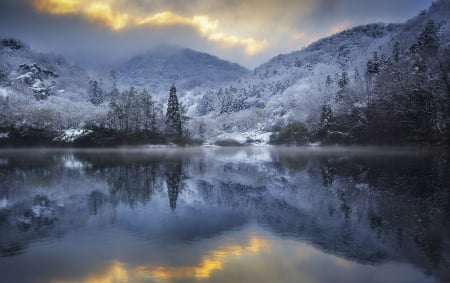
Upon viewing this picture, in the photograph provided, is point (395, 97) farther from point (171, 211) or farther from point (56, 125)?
point (56, 125)

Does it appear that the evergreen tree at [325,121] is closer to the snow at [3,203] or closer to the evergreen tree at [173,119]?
the evergreen tree at [173,119]

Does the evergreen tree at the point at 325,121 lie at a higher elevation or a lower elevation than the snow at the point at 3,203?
higher

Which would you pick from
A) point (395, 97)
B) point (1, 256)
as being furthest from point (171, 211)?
point (395, 97)

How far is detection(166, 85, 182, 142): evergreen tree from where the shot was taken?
101 metres

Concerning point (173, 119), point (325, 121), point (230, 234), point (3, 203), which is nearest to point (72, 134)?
point (173, 119)

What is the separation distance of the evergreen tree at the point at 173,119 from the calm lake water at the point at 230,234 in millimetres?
77263

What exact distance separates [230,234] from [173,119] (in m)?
89.2

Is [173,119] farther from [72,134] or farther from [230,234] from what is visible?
[230,234]

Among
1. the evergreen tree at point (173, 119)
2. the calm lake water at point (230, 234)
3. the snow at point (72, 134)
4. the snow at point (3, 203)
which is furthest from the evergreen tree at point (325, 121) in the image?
the snow at point (3, 203)

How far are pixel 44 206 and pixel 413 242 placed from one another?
15.9m

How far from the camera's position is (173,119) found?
3986 inches

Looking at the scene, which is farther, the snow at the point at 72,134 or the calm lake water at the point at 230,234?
the snow at the point at 72,134

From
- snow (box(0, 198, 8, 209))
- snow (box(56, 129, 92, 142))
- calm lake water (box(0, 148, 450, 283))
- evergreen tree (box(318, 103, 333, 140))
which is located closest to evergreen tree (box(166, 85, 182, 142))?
snow (box(56, 129, 92, 142))

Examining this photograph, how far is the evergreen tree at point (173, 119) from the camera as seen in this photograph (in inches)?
3983
